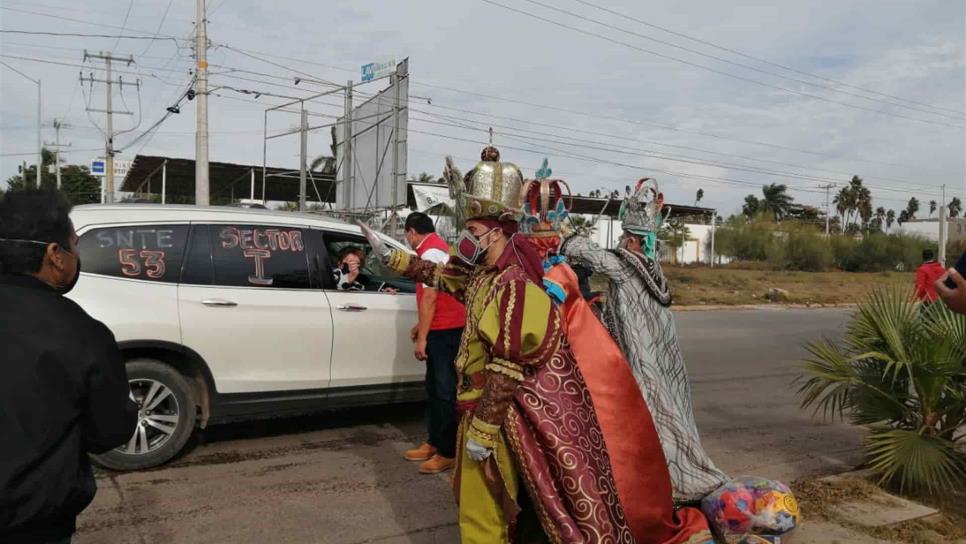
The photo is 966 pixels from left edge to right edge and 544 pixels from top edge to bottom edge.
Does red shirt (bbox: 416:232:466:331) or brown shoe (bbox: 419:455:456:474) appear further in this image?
brown shoe (bbox: 419:455:456:474)

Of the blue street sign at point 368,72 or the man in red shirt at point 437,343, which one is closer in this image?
the man in red shirt at point 437,343

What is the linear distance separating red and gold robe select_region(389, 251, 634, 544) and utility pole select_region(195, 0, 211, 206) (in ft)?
56.1

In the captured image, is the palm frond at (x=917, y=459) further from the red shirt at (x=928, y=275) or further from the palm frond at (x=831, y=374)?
the red shirt at (x=928, y=275)

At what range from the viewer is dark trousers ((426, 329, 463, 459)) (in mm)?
5180

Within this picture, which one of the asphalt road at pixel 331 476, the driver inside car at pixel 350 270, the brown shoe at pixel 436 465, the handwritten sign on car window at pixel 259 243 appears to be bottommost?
the asphalt road at pixel 331 476

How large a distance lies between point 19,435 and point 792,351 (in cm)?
1277

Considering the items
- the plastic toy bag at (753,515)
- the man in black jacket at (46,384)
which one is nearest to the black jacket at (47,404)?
the man in black jacket at (46,384)

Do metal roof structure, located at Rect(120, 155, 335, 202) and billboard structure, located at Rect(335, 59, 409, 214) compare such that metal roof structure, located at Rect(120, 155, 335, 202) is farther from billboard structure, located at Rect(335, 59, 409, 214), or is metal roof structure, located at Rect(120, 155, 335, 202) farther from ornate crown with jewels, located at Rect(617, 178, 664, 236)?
ornate crown with jewels, located at Rect(617, 178, 664, 236)

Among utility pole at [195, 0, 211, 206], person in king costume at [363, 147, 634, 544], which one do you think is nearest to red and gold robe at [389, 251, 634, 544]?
person in king costume at [363, 147, 634, 544]

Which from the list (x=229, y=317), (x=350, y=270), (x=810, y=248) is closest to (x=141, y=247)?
(x=229, y=317)

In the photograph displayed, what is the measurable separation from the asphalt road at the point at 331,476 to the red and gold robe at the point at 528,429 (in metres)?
1.53

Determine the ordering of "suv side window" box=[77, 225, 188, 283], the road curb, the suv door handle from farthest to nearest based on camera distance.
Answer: the road curb < the suv door handle < "suv side window" box=[77, 225, 188, 283]

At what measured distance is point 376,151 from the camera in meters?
16.4

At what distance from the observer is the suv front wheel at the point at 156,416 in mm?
5031
